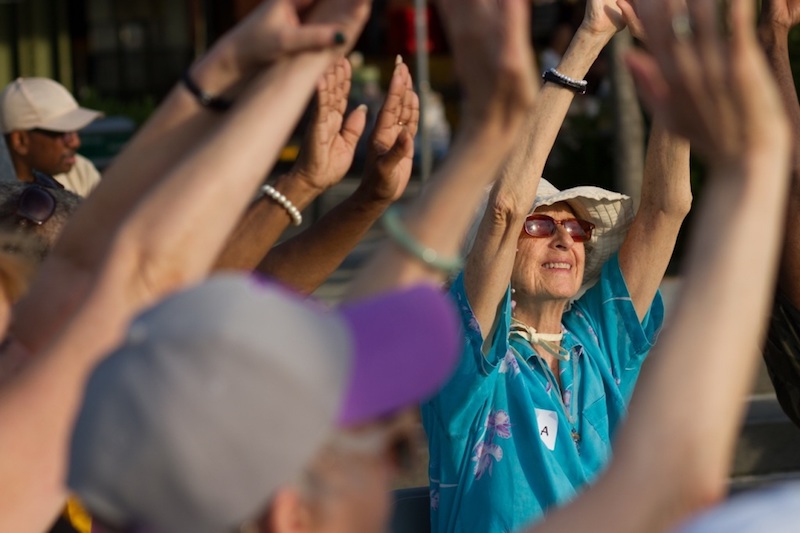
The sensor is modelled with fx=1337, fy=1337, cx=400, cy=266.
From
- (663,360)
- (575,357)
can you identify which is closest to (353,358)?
(663,360)

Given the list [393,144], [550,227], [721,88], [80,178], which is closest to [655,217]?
[550,227]

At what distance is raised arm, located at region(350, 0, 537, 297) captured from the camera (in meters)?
1.67

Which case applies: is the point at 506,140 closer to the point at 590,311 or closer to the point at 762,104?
the point at 762,104

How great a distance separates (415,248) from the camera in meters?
1.68

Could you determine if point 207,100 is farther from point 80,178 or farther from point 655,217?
point 80,178

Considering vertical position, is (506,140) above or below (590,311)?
above

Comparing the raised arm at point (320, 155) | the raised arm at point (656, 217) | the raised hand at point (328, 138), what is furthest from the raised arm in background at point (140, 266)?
the raised arm at point (656, 217)

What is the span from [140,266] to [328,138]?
4.24 feet

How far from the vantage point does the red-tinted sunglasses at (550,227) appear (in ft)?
12.2

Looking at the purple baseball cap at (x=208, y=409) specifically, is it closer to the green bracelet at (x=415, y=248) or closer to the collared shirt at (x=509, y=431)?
the green bracelet at (x=415, y=248)

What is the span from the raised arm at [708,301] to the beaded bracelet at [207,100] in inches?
24.3

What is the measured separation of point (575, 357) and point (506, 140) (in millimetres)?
1904

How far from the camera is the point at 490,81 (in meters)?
1.71

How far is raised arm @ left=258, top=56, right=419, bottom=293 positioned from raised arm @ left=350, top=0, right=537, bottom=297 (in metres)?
1.25
